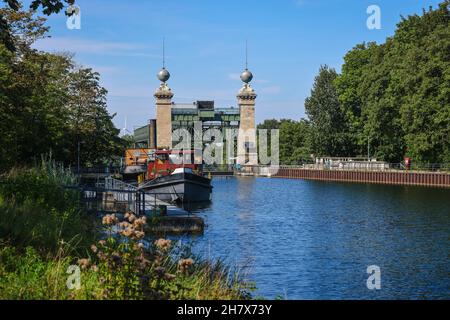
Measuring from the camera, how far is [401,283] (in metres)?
19.4

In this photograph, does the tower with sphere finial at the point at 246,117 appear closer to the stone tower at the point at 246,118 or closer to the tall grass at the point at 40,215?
the stone tower at the point at 246,118

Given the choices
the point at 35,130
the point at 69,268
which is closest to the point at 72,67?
the point at 35,130

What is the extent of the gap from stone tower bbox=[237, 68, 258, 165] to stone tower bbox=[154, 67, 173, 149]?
48.5ft

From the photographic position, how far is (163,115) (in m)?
141

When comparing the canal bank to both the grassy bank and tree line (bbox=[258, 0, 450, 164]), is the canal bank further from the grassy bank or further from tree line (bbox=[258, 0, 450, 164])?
the grassy bank

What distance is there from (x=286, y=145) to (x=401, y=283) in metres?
109

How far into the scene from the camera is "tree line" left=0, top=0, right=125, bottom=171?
35625 millimetres

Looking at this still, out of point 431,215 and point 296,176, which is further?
point 296,176

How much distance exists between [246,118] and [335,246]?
362 feet

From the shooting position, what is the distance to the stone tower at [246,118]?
435ft

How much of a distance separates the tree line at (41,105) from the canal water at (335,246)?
10.1 m
